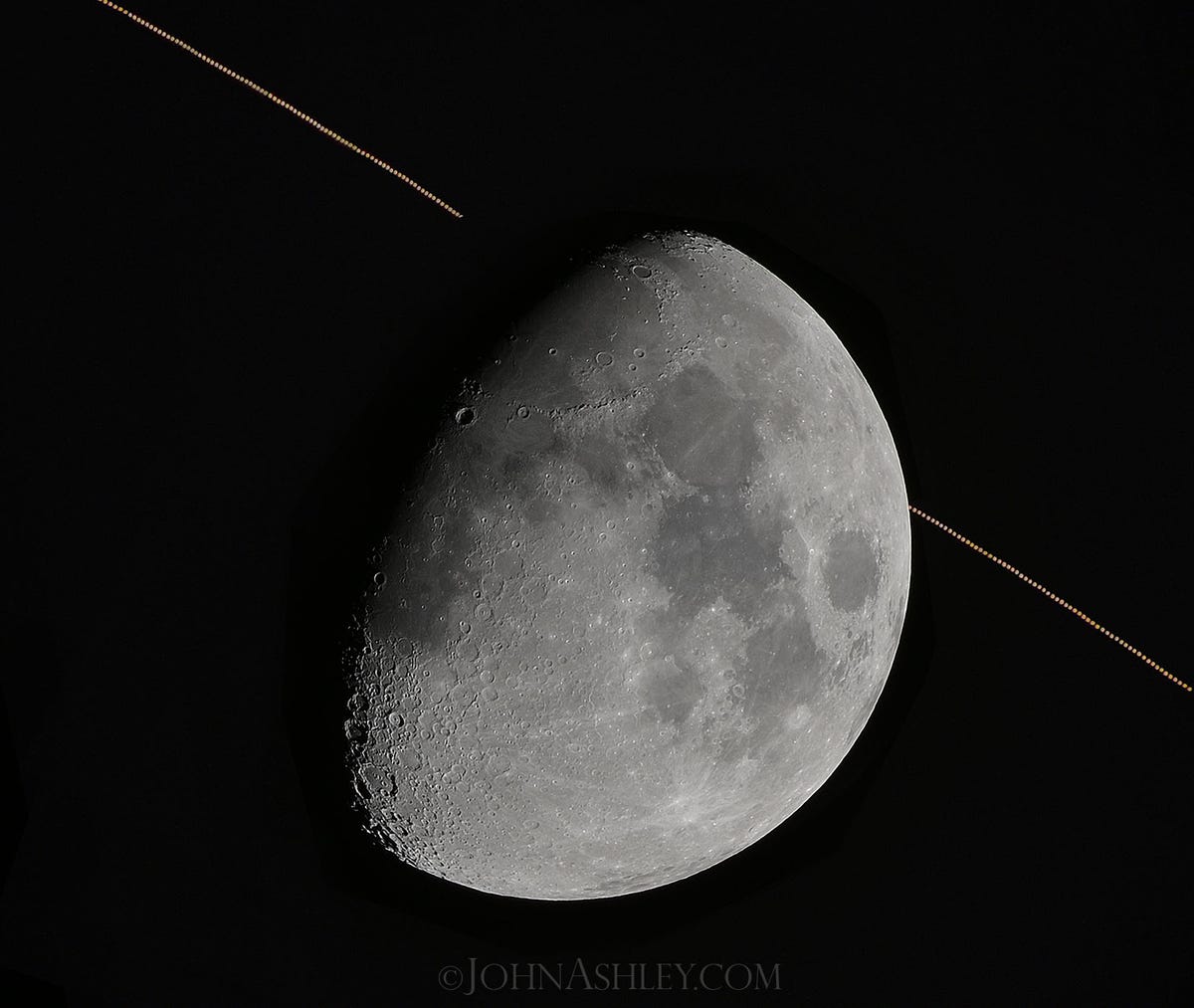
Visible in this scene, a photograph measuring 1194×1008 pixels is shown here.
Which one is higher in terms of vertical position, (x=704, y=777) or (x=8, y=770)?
(x=704, y=777)

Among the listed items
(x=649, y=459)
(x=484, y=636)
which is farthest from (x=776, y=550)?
(x=484, y=636)

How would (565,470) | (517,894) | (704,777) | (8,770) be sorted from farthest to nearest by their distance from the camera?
(8,770) < (517,894) < (704,777) < (565,470)

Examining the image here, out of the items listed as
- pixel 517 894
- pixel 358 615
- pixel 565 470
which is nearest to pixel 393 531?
pixel 358 615

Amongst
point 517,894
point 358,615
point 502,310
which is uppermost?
point 502,310

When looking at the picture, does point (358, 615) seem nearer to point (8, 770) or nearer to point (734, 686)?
point (734, 686)

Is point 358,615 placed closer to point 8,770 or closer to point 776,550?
point 776,550

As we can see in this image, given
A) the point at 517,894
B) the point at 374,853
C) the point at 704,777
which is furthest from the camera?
the point at 374,853

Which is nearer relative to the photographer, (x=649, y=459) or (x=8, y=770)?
(x=649, y=459)
